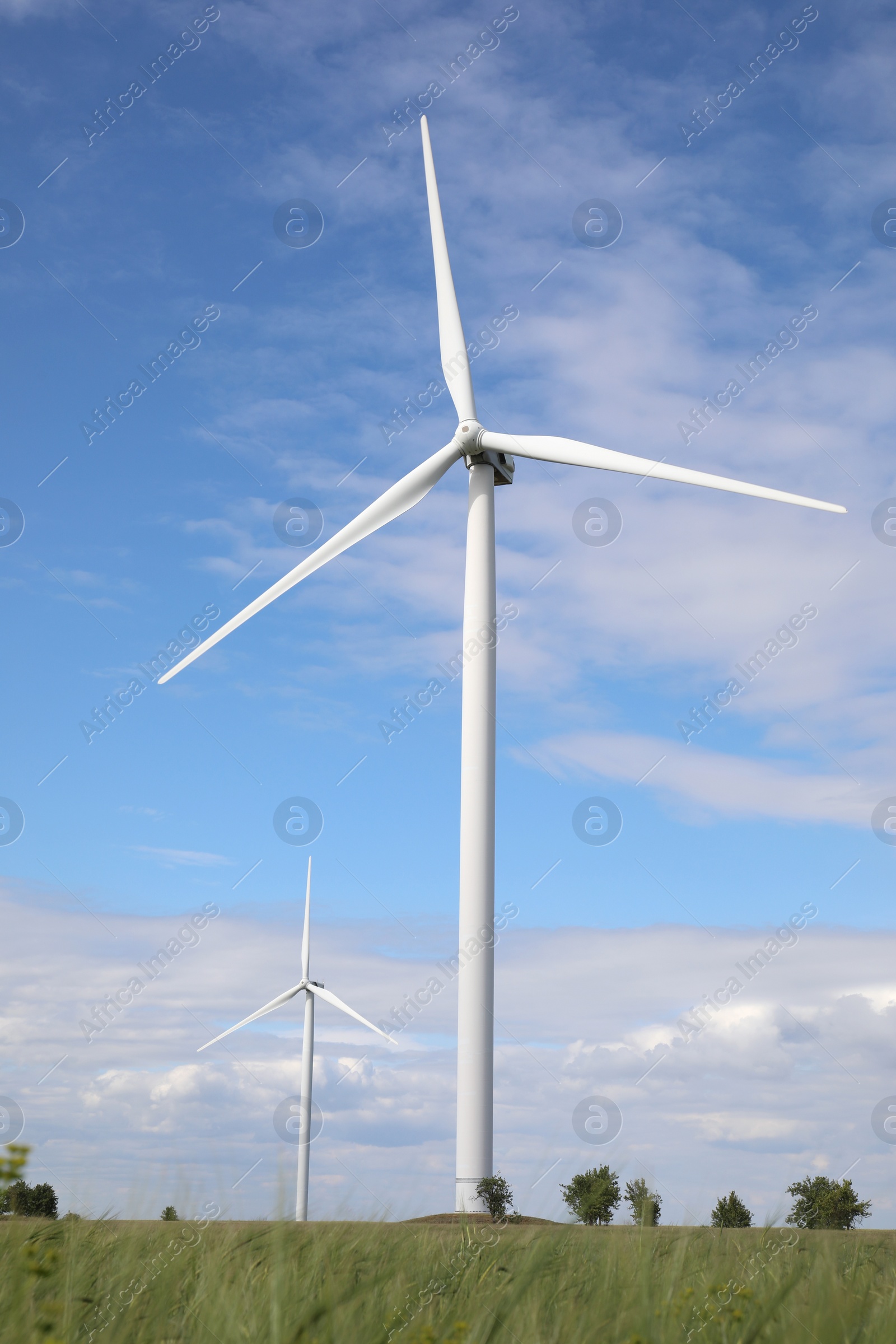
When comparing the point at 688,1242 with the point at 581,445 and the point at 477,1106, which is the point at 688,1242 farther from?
the point at 581,445

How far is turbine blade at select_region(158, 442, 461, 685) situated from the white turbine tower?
0.04 meters

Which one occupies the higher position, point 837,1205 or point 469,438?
point 469,438

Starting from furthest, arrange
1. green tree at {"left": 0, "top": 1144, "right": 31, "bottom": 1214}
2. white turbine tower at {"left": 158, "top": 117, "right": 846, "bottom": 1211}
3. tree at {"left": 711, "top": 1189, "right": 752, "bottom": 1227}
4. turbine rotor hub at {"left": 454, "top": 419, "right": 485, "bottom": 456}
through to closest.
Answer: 1. turbine rotor hub at {"left": 454, "top": 419, "right": 485, "bottom": 456}
2. white turbine tower at {"left": 158, "top": 117, "right": 846, "bottom": 1211}
3. tree at {"left": 711, "top": 1189, "right": 752, "bottom": 1227}
4. green tree at {"left": 0, "top": 1144, "right": 31, "bottom": 1214}

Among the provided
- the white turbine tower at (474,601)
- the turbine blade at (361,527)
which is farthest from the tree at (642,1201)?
the turbine blade at (361,527)

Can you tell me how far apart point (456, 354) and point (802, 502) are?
14994 millimetres

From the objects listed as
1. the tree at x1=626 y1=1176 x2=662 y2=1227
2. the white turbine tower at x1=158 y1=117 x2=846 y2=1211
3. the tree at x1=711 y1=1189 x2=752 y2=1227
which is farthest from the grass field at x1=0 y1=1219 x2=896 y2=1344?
the white turbine tower at x1=158 y1=117 x2=846 y2=1211

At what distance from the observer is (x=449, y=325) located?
126ft

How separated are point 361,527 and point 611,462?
8.14 metres

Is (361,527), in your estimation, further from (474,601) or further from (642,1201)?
(642,1201)

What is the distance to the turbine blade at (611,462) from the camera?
2917cm

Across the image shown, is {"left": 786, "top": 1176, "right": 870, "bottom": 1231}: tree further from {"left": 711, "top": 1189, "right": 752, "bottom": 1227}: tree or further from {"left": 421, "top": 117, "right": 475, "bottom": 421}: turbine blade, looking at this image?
{"left": 421, "top": 117, "right": 475, "bottom": 421}: turbine blade

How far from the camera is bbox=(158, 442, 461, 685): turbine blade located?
110 feet

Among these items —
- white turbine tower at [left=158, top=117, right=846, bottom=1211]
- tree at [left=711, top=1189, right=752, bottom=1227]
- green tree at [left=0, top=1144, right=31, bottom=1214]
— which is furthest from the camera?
white turbine tower at [left=158, top=117, right=846, bottom=1211]

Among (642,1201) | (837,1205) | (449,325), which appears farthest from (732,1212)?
A: (449,325)
